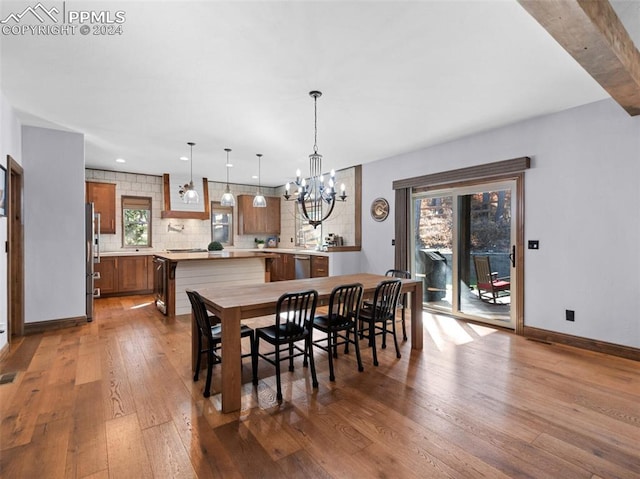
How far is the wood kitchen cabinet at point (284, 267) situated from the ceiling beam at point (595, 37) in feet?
18.5

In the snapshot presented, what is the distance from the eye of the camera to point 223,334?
2.35 m

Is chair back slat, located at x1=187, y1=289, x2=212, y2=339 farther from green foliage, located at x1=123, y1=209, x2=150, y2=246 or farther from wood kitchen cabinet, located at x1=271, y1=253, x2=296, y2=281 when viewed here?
green foliage, located at x1=123, y1=209, x2=150, y2=246

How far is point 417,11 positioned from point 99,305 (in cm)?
643

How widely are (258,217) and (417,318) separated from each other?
5.71 meters

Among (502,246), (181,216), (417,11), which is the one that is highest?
(417,11)

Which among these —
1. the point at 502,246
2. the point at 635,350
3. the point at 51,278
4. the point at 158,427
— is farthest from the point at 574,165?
the point at 51,278

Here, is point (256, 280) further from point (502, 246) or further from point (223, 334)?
point (502, 246)

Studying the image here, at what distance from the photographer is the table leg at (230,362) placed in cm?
233

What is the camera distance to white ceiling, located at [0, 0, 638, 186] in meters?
2.08

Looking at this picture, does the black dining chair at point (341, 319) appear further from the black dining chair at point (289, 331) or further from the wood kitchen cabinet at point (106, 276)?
the wood kitchen cabinet at point (106, 276)

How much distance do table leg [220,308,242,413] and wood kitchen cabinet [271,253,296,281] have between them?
4557 mm

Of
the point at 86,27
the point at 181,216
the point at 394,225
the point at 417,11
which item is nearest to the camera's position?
the point at 417,11

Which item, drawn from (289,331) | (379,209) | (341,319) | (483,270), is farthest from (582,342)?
(379,209)

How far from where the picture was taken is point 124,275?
6.59 meters
